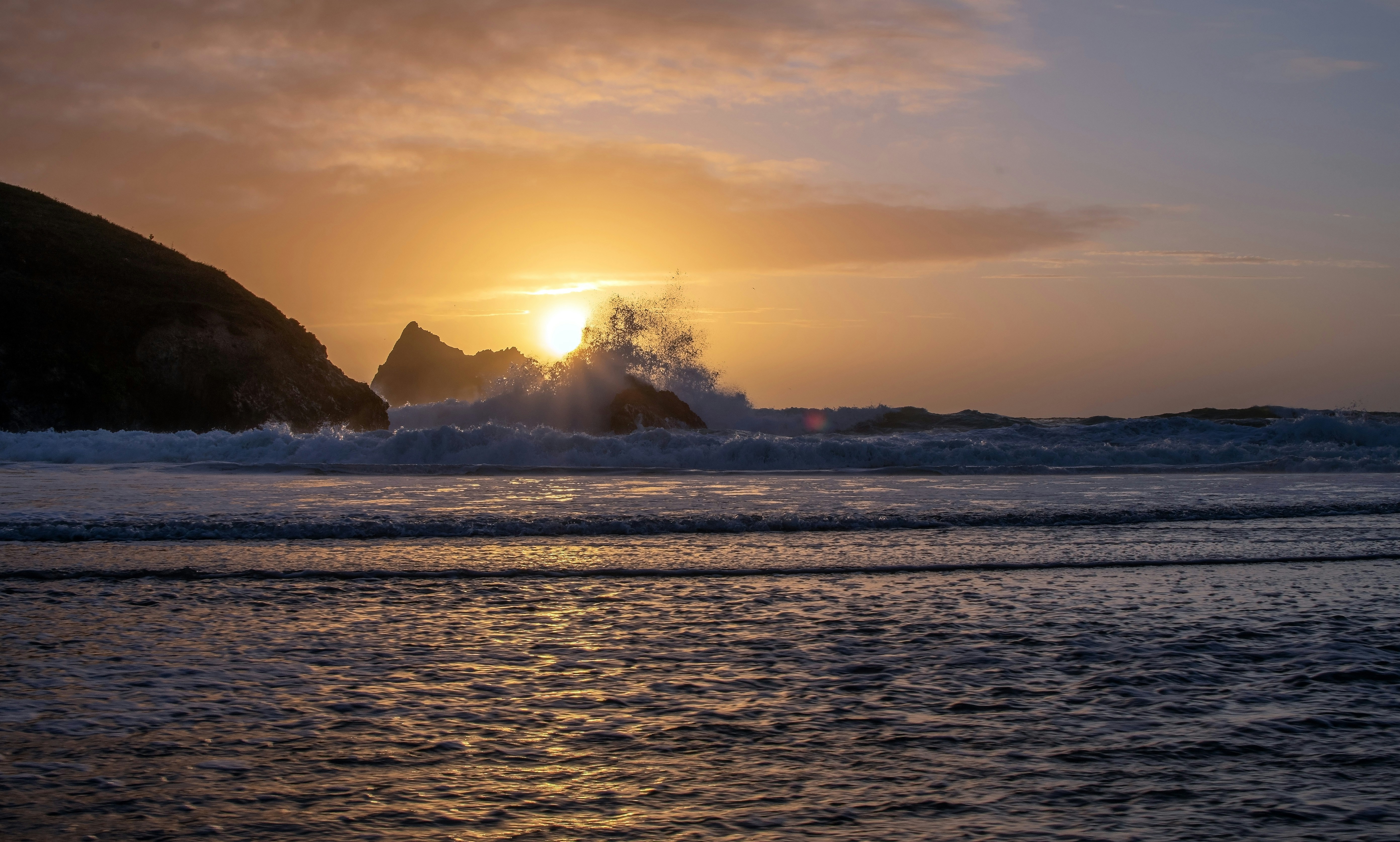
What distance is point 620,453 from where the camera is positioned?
21.7m

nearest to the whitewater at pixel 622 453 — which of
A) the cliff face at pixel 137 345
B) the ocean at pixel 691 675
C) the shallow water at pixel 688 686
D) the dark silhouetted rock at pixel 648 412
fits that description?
the ocean at pixel 691 675

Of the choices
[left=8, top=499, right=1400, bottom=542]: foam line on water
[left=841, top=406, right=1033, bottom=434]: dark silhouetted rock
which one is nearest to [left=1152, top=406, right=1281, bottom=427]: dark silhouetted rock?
[left=841, top=406, right=1033, bottom=434]: dark silhouetted rock

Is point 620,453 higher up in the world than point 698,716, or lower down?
higher up

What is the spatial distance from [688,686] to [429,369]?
6664 cm

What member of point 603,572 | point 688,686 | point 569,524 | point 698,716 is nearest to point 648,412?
point 569,524

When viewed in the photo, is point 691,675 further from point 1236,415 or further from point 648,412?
point 1236,415

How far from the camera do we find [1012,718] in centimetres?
362

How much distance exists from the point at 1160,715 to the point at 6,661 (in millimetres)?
5000

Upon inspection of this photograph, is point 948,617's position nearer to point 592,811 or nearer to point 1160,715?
point 1160,715

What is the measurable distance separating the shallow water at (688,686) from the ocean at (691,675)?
2cm

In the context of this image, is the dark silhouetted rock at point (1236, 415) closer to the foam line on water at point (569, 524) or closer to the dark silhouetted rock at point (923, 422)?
the dark silhouetted rock at point (923, 422)

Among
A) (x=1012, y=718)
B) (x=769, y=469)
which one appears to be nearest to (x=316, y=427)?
(x=769, y=469)

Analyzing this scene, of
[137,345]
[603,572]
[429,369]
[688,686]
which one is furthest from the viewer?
[429,369]

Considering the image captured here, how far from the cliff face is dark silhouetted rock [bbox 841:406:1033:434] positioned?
826 inches
